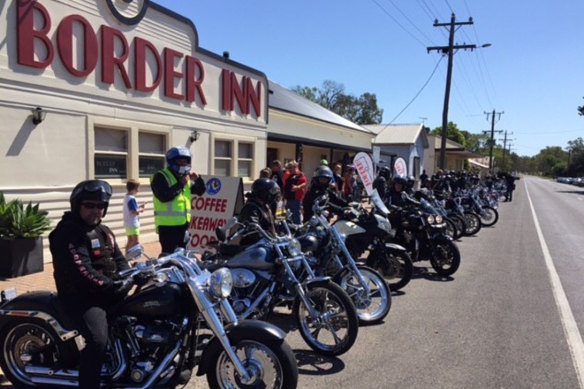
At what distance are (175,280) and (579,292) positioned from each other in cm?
618

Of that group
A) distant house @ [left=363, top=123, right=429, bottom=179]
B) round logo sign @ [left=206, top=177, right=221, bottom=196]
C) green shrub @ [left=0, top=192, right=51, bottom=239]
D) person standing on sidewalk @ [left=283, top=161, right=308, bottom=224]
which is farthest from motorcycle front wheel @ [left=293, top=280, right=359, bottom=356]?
distant house @ [left=363, top=123, right=429, bottom=179]

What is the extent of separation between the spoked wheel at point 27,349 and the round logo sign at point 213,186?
3.91m

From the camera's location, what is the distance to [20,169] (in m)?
6.96

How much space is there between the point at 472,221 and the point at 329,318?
9555mm

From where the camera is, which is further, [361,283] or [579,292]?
[579,292]

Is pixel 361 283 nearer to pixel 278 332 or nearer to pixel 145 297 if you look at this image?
pixel 278 332

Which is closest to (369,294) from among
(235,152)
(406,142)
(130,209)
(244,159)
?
(130,209)

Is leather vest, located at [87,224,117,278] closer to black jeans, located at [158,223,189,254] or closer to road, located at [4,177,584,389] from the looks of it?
road, located at [4,177,584,389]

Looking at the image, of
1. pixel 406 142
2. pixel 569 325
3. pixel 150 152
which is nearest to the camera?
pixel 569 325

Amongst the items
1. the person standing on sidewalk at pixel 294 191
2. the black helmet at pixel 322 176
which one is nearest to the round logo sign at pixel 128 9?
the person standing on sidewalk at pixel 294 191

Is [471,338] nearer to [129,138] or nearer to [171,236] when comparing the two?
[171,236]

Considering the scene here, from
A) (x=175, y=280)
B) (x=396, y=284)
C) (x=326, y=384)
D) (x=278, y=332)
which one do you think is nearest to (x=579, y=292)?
(x=396, y=284)

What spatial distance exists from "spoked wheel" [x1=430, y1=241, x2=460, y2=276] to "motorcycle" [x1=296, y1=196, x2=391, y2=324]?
2664 mm

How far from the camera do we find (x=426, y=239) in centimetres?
716
